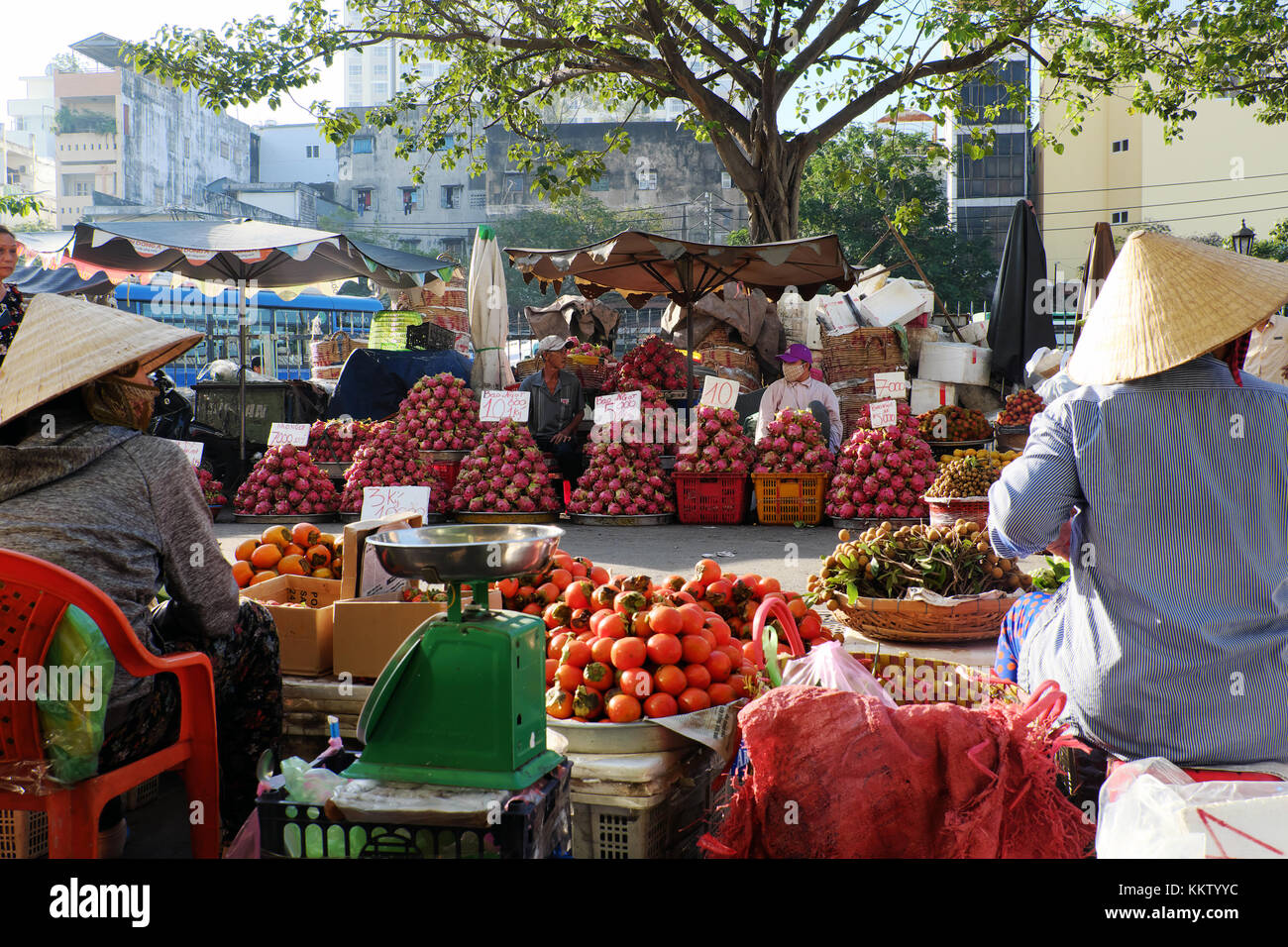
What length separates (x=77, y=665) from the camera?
202cm

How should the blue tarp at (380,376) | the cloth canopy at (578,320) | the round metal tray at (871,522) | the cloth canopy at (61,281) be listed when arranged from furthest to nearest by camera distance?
the cloth canopy at (61,281) → the cloth canopy at (578,320) → the blue tarp at (380,376) → the round metal tray at (871,522)

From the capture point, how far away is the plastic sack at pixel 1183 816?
60.4 inches

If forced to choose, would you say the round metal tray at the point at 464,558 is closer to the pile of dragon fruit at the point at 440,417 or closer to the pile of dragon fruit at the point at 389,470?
the pile of dragon fruit at the point at 389,470

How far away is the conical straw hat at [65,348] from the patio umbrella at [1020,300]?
11523 millimetres

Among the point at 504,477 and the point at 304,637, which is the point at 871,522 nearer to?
the point at 504,477

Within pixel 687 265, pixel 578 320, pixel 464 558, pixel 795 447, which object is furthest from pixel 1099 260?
pixel 578 320

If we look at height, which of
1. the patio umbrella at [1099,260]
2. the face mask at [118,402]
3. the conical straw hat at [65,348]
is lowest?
the face mask at [118,402]

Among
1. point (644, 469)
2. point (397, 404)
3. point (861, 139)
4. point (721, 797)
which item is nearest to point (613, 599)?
point (721, 797)

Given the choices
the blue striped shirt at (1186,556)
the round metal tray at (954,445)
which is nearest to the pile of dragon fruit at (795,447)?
the round metal tray at (954,445)

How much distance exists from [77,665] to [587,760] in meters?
1.17

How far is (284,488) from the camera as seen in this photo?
8.57 meters

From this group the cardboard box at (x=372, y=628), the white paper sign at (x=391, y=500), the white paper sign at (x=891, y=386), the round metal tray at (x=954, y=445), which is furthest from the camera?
the round metal tray at (x=954, y=445)

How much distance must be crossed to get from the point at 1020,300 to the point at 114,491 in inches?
465
